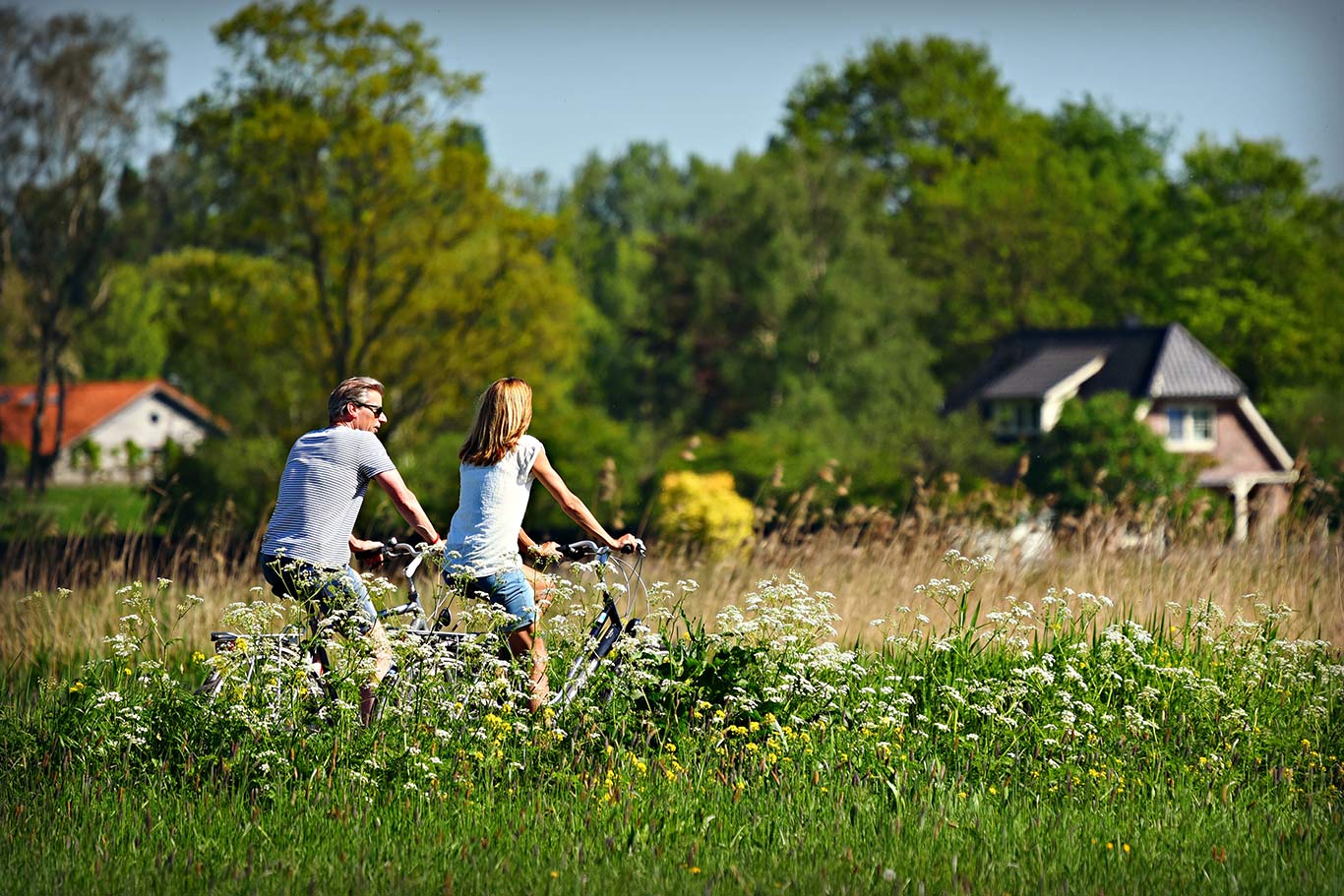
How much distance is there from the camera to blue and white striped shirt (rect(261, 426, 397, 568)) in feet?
19.0

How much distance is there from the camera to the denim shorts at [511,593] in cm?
594

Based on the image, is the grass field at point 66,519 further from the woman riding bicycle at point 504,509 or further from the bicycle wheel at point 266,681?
the bicycle wheel at point 266,681

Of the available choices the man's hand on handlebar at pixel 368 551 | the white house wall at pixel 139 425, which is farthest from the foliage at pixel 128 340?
the man's hand on handlebar at pixel 368 551

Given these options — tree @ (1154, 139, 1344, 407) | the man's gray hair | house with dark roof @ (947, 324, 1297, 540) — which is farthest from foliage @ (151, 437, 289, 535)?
tree @ (1154, 139, 1344, 407)

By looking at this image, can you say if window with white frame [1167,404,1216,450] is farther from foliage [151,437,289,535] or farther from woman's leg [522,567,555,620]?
woman's leg [522,567,555,620]

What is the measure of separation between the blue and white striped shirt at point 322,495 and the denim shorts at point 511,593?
0.57 metres

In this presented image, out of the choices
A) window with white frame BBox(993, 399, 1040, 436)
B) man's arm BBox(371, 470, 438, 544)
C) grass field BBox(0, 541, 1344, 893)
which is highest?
window with white frame BBox(993, 399, 1040, 436)

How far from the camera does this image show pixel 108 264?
40.0 meters

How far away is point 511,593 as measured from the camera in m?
5.96

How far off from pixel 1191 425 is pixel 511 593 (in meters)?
39.7

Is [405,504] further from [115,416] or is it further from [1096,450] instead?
[115,416]

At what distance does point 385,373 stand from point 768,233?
50.5 feet

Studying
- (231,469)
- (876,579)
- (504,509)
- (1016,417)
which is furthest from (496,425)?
(1016,417)

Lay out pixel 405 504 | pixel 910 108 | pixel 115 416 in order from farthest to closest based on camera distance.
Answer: pixel 115 416
pixel 910 108
pixel 405 504
